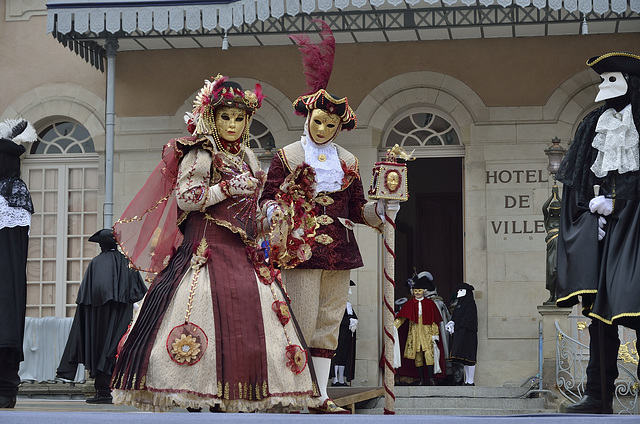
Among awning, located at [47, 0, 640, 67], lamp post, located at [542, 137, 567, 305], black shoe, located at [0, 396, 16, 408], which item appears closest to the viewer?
black shoe, located at [0, 396, 16, 408]

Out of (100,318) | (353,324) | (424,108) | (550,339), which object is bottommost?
(550,339)

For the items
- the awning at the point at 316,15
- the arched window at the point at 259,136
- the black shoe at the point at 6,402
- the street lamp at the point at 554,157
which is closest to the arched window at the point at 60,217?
the awning at the point at 316,15

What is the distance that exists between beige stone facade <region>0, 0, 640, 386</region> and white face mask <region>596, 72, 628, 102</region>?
314 inches

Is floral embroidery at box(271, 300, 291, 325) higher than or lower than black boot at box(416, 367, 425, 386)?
higher

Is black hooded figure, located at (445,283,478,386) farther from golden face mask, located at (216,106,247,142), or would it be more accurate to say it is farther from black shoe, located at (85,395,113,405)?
golden face mask, located at (216,106,247,142)

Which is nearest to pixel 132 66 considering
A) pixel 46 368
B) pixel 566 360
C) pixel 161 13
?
pixel 161 13

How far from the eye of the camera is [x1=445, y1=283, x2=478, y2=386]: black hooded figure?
14.0 m

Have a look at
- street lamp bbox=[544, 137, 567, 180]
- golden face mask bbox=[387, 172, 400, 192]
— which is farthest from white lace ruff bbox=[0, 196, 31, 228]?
street lamp bbox=[544, 137, 567, 180]

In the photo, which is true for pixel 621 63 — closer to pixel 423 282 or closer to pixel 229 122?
pixel 229 122

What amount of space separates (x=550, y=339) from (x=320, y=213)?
6413 mm

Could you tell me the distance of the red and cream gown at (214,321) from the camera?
6125 mm

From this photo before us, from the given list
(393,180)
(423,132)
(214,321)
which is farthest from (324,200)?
(423,132)

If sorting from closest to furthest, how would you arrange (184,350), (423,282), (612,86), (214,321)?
(184,350) < (214,321) < (612,86) < (423,282)

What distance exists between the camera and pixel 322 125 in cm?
711
